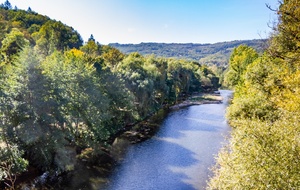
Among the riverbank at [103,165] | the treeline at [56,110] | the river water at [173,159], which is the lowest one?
the river water at [173,159]

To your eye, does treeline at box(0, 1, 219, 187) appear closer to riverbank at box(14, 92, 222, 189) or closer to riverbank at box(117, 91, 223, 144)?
riverbank at box(14, 92, 222, 189)

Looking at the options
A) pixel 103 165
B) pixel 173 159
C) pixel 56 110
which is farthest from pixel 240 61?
pixel 56 110

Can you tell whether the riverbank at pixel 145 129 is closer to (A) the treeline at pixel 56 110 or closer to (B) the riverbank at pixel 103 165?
(B) the riverbank at pixel 103 165

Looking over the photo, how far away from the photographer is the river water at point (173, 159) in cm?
2661

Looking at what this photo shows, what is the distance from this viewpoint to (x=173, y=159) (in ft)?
109

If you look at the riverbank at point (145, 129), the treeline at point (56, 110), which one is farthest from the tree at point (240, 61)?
the treeline at point (56, 110)

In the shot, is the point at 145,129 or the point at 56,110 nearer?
the point at 56,110

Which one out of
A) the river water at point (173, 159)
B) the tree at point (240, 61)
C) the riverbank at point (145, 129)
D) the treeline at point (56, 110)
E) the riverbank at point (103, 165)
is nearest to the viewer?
the treeline at point (56, 110)

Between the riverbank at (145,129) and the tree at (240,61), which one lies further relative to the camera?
the tree at (240,61)

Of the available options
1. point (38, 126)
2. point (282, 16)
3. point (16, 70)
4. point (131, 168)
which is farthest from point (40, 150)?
point (282, 16)

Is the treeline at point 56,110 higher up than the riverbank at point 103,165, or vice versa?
the treeline at point 56,110

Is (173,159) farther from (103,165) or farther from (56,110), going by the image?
(56,110)

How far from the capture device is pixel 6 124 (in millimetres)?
23125

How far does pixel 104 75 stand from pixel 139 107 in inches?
581
